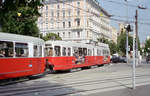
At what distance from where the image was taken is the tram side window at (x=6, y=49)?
472 inches

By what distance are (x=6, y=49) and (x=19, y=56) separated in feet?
3.87

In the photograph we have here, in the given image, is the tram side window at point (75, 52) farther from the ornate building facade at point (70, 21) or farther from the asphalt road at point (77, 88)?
the ornate building facade at point (70, 21)

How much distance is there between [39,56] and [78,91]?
20.8 feet

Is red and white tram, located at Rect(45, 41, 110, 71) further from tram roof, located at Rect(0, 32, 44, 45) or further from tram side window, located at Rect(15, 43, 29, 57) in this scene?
tram side window, located at Rect(15, 43, 29, 57)

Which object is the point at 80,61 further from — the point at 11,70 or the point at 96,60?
the point at 11,70

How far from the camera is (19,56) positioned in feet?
43.6

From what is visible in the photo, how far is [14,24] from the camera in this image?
2570cm

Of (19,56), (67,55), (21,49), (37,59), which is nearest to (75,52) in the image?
(67,55)

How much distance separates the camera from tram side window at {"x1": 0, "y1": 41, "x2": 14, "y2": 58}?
472 inches

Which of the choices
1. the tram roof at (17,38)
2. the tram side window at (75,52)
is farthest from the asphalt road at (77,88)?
the tram side window at (75,52)

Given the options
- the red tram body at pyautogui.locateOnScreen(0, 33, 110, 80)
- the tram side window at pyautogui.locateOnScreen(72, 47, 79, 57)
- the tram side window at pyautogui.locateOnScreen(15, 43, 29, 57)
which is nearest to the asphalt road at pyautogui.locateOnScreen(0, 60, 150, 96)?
the red tram body at pyautogui.locateOnScreen(0, 33, 110, 80)

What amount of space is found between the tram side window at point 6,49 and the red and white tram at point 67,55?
5672mm

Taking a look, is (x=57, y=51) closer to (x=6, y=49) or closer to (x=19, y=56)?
(x=19, y=56)

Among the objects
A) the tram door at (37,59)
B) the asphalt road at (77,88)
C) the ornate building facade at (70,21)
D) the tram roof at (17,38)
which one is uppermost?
the ornate building facade at (70,21)
